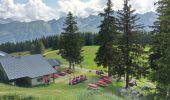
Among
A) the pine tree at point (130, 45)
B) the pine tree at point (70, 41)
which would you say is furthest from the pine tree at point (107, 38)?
the pine tree at point (70, 41)

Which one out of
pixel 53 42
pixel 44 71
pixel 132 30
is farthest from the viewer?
pixel 53 42

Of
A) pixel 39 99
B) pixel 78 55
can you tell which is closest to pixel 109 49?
pixel 78 55

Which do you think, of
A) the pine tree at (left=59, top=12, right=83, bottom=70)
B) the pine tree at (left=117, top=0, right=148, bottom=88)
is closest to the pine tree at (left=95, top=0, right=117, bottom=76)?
the pine tree at (left=117, top=0, right=148, bottom=88)

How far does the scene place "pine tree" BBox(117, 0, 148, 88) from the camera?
43.9 metres

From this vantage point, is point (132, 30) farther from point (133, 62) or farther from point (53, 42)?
point (53, 42)

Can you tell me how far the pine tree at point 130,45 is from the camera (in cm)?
4391

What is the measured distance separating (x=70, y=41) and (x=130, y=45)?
22.6 meters

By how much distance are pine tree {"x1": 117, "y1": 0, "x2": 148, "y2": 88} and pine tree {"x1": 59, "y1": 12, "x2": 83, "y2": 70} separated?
70.0 ft

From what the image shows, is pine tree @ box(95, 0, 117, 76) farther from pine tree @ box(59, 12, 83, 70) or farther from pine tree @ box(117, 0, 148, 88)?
pine tree @ box(59, 12, 83, 70)

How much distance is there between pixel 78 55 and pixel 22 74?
16.2m

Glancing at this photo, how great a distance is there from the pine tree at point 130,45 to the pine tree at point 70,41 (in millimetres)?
21333

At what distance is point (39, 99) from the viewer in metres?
25.0

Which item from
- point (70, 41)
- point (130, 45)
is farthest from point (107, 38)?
point (70, 41)

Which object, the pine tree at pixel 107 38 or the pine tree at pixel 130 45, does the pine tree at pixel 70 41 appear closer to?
the pine tree at pixel 107 38
